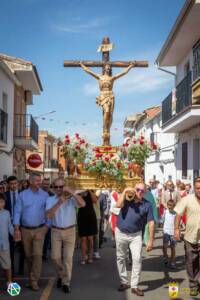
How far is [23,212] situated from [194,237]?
268cm

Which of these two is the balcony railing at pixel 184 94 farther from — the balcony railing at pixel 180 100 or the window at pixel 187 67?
the window at pixel 187 67

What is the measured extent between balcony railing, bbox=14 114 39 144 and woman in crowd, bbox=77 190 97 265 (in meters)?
16.4

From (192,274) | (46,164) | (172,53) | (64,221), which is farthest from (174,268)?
(46,164)

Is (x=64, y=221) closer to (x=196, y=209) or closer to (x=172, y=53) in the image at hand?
(x=196, y=209)

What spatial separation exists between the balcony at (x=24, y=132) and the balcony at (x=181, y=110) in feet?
25.6

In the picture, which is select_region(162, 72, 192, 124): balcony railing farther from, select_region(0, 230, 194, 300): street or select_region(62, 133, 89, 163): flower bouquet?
select_region(62, 133, 89, 163): flower bouquet

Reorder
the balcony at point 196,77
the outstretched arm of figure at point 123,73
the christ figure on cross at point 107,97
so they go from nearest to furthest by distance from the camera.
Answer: the christ figure on cross at point 107,97, the outstretched arm of figure at point 123,73, the balcony at point 196,77

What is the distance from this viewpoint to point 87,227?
34.0 feet

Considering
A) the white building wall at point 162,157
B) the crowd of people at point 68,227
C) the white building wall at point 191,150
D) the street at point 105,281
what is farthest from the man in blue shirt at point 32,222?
the white building wall at point 162,157

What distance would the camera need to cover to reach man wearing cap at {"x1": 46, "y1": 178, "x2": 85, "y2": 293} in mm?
7727

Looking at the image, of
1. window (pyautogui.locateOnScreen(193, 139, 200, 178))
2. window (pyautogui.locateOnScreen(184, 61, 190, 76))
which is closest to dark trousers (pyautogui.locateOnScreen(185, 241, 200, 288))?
window (pyautogui.locateOnScreen(193, 139, 200, 178))

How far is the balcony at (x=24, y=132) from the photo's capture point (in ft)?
86.5

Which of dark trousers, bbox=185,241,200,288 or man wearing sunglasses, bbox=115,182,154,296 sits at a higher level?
man wearing sunglasses, bbox=115,182,154,296

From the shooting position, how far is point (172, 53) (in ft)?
68.4
